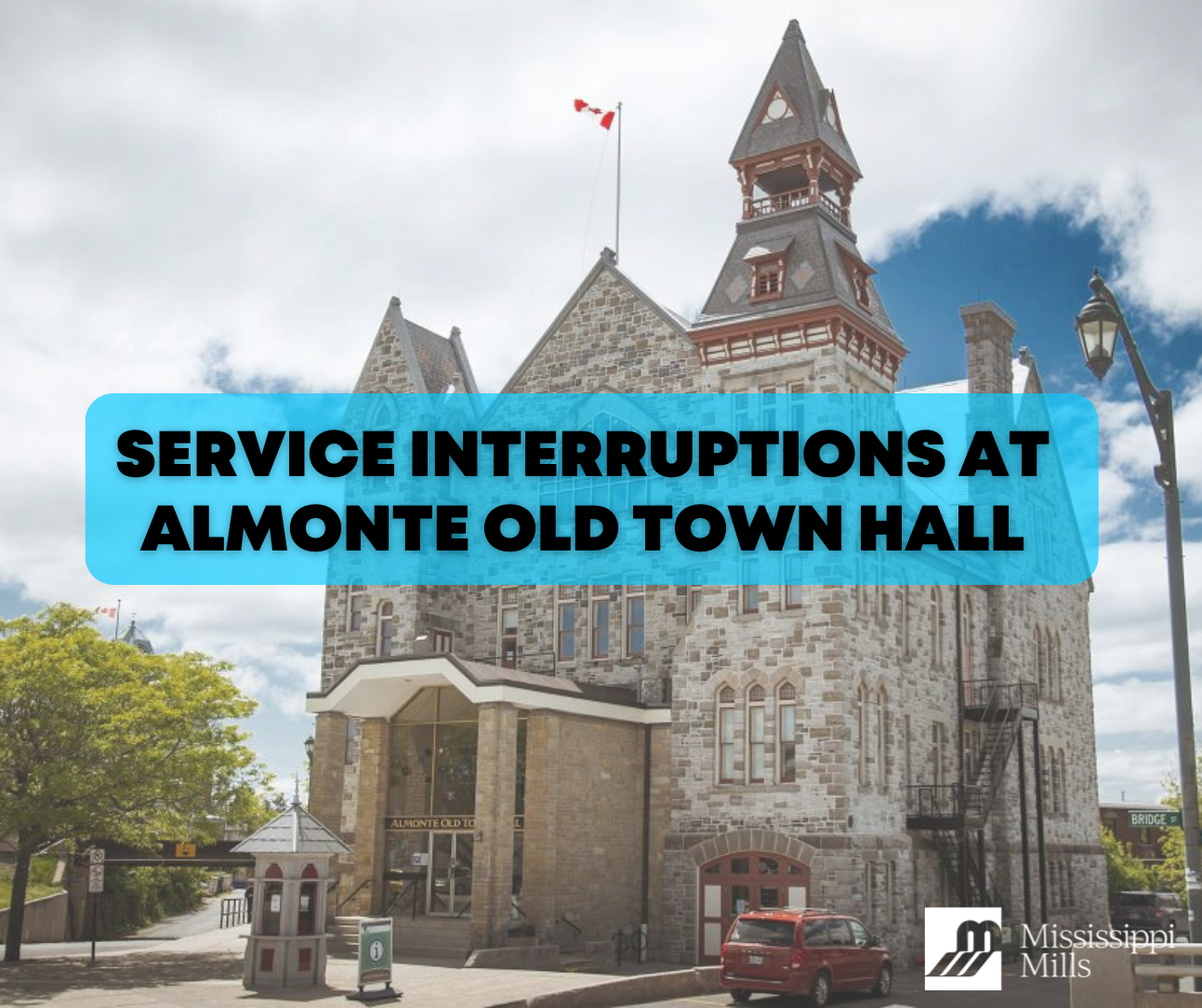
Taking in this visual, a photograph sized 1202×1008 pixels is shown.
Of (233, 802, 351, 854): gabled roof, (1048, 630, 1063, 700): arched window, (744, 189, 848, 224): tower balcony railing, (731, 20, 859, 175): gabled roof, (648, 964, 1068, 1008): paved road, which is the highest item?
(731, 20, 859, 175): gabled roof

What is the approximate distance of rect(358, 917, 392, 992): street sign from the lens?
23.0m

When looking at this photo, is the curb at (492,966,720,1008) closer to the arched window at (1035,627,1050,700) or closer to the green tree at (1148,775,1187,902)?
the arched window at (1035,627,1050,700)

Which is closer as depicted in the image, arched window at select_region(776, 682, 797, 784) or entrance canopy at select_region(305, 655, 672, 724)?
entrance canopy at select_region(305, 655, 672, 724)

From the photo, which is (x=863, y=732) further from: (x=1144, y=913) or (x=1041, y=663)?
(x=1144, y=913)

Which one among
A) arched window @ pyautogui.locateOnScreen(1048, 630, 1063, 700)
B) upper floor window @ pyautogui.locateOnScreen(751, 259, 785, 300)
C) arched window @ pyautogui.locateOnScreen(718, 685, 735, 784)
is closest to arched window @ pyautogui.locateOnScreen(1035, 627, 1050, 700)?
arched window @ pyautogui.locateOnScreen(1048, 630, 1063, 700)

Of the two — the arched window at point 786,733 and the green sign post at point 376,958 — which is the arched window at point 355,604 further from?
the green sign post at point 376,958

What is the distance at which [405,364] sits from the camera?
1662 inches

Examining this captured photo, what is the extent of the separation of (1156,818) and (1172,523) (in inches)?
143

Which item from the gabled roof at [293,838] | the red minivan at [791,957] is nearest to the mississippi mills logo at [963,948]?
the red minivan at [791,957]

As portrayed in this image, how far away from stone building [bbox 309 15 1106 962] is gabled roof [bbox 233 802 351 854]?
5647 millimetres

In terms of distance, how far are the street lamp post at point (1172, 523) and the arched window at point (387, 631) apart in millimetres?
27352

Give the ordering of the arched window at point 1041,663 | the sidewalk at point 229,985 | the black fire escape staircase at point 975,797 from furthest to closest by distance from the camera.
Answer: the arched window at point 1041,663 → the black fire escape staircase at point 975,797 → the sidewalk at point 229,985

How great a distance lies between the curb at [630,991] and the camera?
2195cm

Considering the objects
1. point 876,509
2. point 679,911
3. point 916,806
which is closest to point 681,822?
point 679,911
